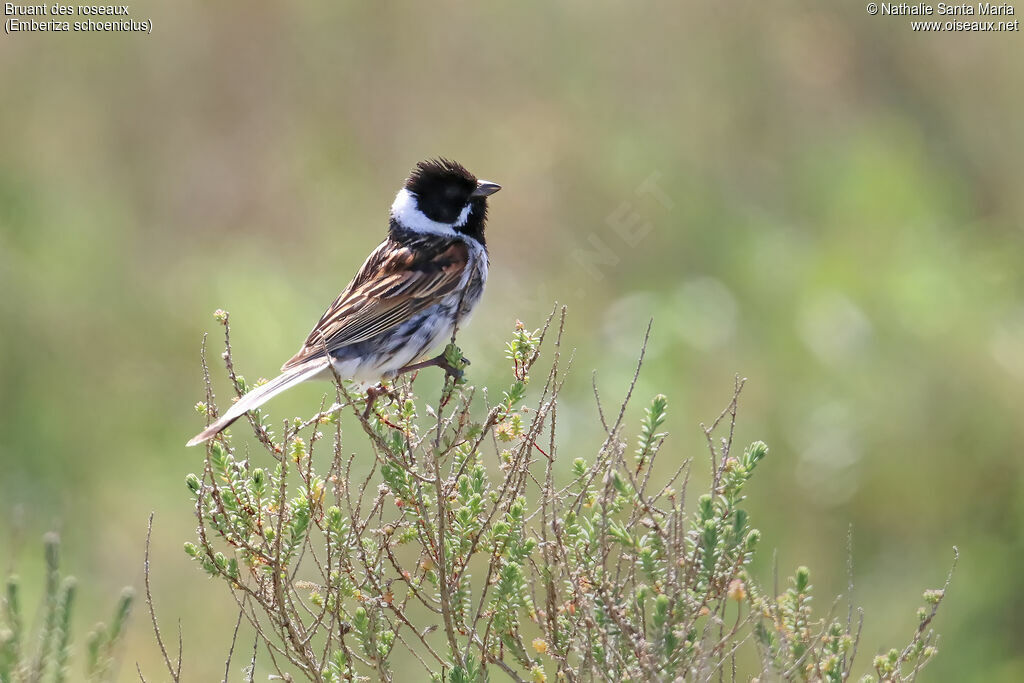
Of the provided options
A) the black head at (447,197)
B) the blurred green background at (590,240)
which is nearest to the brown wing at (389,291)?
the black head at (447,197)

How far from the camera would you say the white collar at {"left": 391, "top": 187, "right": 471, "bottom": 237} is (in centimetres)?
502

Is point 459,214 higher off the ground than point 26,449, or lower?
lower

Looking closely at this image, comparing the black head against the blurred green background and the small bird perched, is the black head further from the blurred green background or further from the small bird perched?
the blurred green background

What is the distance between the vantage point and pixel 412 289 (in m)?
4.61

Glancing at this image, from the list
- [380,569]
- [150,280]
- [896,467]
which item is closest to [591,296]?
[896,467]

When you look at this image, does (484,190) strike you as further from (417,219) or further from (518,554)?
(518,554)

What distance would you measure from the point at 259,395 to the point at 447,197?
1.70m

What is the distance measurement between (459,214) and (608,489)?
2.32 meters

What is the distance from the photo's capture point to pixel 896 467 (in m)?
7.03

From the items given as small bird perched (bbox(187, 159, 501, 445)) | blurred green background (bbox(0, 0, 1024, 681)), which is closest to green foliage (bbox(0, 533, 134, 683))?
small bird perched (bbox(187, 159, 501, 445))

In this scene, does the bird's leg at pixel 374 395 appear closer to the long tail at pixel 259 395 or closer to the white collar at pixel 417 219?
the long tail at pixel 259 395

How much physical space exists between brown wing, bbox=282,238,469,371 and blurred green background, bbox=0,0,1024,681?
1967mm

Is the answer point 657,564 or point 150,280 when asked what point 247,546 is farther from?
point 150,280

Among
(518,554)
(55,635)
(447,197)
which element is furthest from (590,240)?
(55,635)
